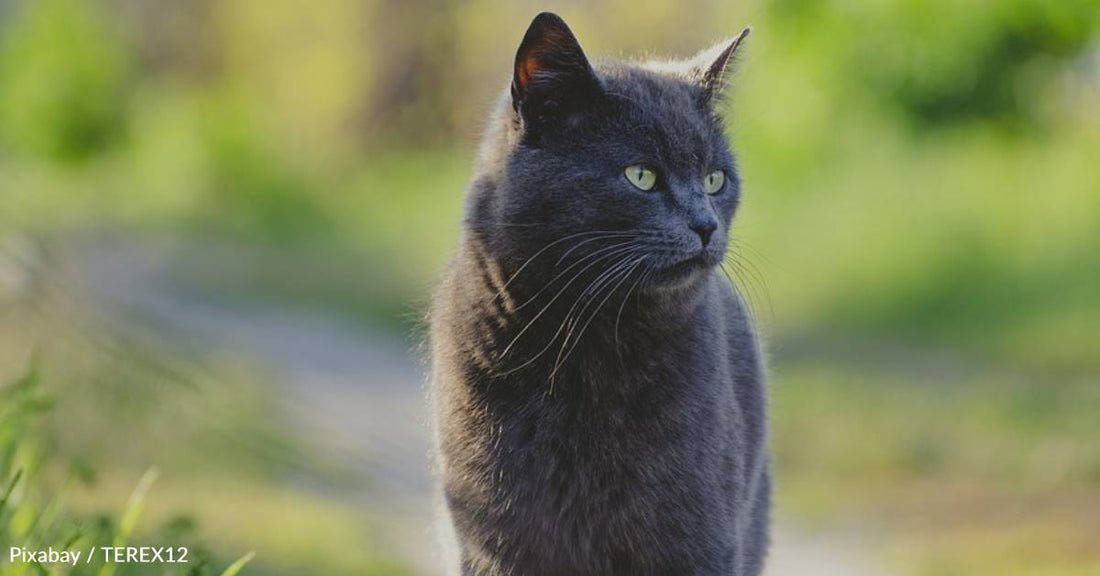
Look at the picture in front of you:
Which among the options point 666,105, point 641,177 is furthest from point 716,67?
point 641,177

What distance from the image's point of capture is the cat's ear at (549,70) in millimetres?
2496

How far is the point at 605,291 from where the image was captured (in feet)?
8.67

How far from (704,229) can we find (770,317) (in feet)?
15.3

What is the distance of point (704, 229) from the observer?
250 centimetres

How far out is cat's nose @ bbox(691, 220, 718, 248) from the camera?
2494mm

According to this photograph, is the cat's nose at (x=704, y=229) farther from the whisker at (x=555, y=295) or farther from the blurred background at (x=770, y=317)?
the blurred background at (x=770, y=317)

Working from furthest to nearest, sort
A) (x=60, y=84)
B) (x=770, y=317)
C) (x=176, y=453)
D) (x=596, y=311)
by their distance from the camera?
(x=60, y=84) < (x=770, y=317) < (x=176, y=453) < (x=596, y=311)

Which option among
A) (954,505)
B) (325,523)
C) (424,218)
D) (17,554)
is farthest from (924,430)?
(424,218)

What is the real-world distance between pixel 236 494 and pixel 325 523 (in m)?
0.38

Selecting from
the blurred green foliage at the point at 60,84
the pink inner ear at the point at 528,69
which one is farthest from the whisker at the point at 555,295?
the blurred green foliage at the point at 60,84

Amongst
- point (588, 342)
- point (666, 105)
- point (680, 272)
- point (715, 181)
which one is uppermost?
point (666, 105)

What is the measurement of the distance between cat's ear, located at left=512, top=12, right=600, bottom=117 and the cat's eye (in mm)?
321

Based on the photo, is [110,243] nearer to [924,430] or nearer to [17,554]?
[924,430]

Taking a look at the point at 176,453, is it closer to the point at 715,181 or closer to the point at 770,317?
the point at 715,181
